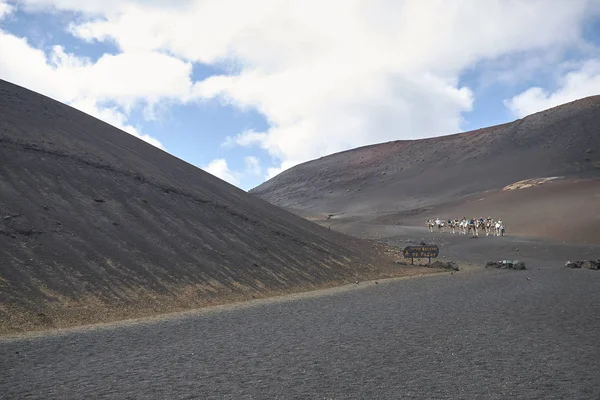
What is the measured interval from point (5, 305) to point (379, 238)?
144 ft

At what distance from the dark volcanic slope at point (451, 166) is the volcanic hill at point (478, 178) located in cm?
22

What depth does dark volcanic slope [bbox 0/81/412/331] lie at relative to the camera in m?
16.3

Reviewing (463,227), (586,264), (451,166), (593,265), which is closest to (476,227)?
(463,227)

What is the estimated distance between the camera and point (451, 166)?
11362cm

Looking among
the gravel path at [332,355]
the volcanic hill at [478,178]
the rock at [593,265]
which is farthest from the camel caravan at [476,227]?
the gravel path at [332,355]

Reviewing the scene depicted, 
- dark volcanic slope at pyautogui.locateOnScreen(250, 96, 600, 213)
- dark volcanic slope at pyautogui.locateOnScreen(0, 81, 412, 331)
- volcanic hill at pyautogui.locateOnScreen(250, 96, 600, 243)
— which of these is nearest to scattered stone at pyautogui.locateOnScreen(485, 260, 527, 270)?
dark volcanic slope at pyautogui.locateOnScreen(0, 81, 412, 331)

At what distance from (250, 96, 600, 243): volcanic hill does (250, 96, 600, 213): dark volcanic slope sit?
225mm

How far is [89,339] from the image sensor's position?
489 inches

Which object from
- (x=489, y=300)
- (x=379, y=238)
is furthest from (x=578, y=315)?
(x=379, y=238)

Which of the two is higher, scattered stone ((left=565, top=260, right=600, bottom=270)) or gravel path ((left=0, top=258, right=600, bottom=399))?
scattered stone ((left=565, top=260, right=600, bottom=270))

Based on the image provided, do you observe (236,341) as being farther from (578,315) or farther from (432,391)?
(578,315)

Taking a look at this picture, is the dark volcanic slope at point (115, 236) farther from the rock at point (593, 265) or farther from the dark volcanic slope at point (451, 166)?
the dark volcanic slope at point (451, 166)

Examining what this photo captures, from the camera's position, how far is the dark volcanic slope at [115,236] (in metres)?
16.3

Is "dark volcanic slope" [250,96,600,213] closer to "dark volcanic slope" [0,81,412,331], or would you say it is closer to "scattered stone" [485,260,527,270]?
"scattered stone" [485,260,527,270]
